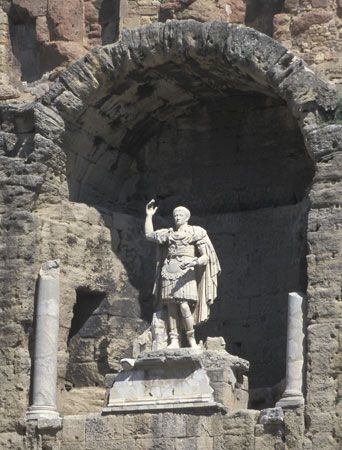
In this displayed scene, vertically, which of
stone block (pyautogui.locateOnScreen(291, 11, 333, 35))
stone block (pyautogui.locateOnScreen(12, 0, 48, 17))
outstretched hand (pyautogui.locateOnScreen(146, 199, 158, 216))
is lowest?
outstretched hand (pyautogui.locateOnScreen(146, 199, 158, 216))

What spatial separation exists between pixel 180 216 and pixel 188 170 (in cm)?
162

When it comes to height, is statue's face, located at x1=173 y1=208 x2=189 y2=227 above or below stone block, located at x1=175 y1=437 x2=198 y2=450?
above

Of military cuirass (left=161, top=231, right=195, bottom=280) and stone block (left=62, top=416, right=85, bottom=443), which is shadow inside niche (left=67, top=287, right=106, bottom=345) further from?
stone block (left=62, top=416, right=85, bottom=443)

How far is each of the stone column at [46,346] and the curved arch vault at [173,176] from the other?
0.32 metres

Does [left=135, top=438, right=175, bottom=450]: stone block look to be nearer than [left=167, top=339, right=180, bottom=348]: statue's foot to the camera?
Yes

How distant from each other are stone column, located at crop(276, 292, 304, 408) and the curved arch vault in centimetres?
62

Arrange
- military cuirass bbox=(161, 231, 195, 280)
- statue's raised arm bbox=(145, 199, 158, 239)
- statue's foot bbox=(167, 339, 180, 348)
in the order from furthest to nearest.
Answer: statue's raised arm bbox=(145, 199, 158, 239), military cuirass bbox=(161, 231, 195, 280), statue's foot bbox=(167, 339, 180, 348)

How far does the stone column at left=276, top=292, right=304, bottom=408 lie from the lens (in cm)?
2205

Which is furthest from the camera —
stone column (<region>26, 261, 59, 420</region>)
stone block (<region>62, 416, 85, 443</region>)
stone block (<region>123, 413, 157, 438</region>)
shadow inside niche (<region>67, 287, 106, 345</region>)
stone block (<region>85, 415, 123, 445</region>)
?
shadow inside niche (<region>67, 287, 106, 345</region>)

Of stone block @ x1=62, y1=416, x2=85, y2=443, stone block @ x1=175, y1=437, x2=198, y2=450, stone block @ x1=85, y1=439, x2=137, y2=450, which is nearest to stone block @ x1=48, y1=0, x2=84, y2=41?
stone block @ x1=62, y1=416, x2=85, y2=443

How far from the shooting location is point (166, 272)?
75.3 ft

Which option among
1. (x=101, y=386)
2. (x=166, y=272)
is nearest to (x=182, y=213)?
(x=166, y=272)

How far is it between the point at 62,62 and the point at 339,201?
4.08 m

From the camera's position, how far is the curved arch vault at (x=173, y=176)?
923 inches
